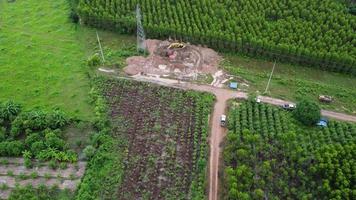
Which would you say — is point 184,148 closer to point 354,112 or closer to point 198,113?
point 198,113

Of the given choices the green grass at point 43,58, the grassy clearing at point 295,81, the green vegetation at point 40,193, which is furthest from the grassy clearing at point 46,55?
the grassy clearing at point 295,81

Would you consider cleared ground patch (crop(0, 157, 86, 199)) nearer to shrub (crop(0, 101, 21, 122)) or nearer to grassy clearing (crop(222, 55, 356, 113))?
shrub (crop(0, 101, 21, 122))

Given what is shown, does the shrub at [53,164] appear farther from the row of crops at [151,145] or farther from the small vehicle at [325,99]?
the small vehicle at [325,99]

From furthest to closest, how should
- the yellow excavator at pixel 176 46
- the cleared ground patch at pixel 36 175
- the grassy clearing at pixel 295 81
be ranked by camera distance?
the yellow excavator at pixel 176 46
the grassy clearing at pixel 295 81
the cleared ground patch at pixel 36 175

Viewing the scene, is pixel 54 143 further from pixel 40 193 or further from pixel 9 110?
pixel 9 110

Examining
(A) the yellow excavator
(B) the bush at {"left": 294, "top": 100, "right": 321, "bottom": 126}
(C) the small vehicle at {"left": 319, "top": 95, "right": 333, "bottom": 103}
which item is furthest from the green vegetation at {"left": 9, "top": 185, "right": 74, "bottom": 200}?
(C) the small vehicle at {"left": 319, "top": 95, "right": 333, "bottom": 103}

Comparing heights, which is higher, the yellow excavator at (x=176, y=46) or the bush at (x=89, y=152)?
the yellow excavator at (x=176, y=46)

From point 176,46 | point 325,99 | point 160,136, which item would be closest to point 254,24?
point 176,46
